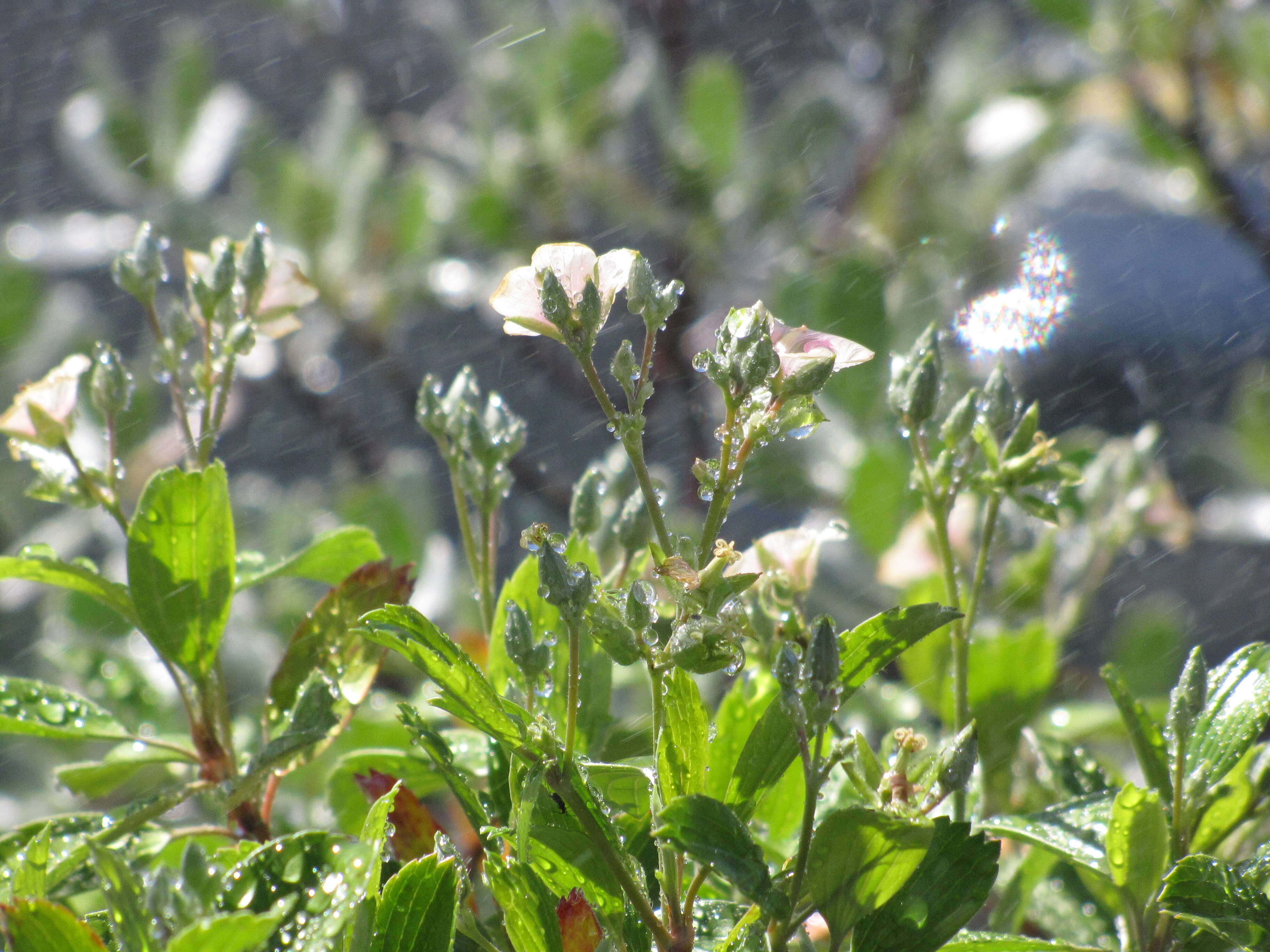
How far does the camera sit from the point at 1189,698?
25 cm

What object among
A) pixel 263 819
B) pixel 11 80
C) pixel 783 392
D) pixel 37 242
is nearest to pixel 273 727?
pixel 263 819

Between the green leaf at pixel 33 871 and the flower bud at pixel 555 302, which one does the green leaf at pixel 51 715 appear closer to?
the green leaf at pixel 33 871

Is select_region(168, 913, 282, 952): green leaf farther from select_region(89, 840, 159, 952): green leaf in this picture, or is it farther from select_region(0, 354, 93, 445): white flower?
select_region(0, 354, 93, 445): white flower

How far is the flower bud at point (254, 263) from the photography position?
344 millimetres

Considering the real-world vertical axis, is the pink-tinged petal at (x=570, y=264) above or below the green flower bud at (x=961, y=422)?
above

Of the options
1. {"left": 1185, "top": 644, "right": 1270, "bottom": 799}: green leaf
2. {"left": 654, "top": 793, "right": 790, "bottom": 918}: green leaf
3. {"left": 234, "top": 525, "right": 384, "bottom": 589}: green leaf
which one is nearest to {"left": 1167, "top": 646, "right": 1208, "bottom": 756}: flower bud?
{"left": 1185, "top": 644, "right": 1270, "bottom": 799}: green leaf

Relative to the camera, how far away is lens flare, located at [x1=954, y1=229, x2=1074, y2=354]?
59 cm

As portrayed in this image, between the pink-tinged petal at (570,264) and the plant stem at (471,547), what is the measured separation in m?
0.09

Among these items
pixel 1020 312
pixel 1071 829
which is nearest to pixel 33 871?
pixel 1071 829

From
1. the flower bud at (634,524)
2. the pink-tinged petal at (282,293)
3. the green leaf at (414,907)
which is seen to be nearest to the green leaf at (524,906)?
the green leaf at (414,907)

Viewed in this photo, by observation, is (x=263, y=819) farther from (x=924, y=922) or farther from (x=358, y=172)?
(x=358, y=172)

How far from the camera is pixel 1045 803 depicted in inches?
15.5

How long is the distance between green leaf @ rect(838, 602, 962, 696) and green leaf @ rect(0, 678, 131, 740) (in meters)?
0.23

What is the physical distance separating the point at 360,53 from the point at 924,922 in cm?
163
